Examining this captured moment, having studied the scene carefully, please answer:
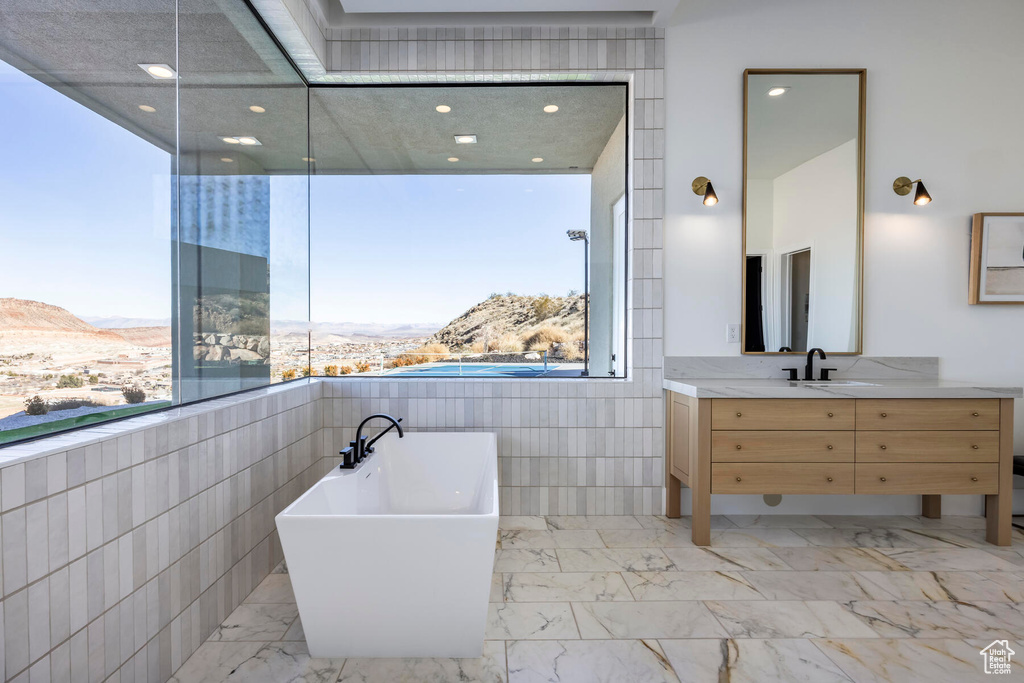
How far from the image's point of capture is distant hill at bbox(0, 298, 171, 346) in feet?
4.09

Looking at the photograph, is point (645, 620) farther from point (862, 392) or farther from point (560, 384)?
point (862, 392)

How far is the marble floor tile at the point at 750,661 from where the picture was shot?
164 centimetres

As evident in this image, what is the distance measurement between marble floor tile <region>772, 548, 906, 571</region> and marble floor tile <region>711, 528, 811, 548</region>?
0.24 feet

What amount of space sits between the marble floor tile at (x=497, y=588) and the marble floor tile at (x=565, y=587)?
2 cm

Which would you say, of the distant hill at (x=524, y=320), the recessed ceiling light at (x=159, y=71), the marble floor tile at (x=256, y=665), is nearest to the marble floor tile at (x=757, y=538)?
the distant hill at (x=524, y=320)

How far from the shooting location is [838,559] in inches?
98.0

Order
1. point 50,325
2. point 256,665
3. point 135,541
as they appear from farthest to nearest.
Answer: point 256,665, point 135,541, point 50,325

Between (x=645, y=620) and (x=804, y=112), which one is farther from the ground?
(x=804, y=112)

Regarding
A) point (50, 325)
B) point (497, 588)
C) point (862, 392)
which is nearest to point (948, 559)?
point (862, 392)

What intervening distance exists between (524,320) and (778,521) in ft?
6.14

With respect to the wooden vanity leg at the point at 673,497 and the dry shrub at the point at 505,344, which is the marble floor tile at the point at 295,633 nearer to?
the dry shrub at the point at 505,344

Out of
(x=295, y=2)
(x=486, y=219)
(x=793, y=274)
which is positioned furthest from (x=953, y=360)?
(x=295, y=2)

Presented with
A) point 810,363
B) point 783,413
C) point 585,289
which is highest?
point 585,289

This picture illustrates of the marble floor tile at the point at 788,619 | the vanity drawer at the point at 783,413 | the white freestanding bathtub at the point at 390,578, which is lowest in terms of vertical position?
the marble floor tile at the point at 788,619
